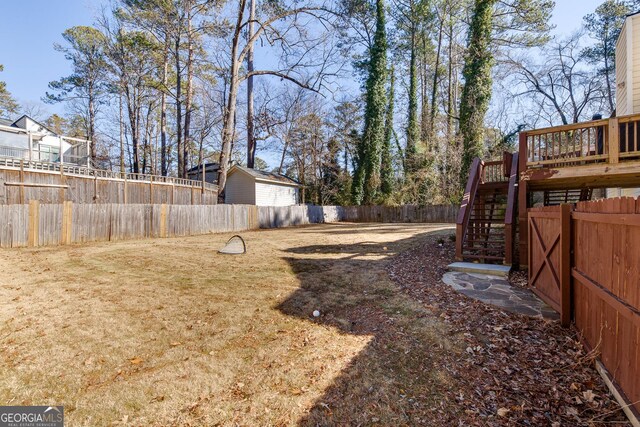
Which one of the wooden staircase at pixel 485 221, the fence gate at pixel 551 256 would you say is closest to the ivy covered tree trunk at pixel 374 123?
the wooden staircase at pixel 485 221

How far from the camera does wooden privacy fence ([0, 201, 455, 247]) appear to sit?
816 centimetres

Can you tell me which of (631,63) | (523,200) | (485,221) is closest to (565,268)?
(523,200)

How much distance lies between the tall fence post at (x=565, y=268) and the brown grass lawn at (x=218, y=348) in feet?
4.37

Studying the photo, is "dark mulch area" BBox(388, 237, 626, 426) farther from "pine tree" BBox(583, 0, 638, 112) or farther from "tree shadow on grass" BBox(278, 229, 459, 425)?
"pine tree" BBox(583, 0, 638, 112)

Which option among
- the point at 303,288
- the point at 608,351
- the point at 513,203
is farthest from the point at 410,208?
the point at 608,351

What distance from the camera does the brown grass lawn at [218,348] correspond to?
2.28 m

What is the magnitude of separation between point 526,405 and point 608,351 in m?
0.81

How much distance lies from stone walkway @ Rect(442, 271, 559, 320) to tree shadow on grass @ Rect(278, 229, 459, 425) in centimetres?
98

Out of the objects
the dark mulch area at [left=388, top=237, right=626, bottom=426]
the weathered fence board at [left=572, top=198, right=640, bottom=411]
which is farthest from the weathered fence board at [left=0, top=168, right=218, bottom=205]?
the weathered fence board at [left=572, top=198, right=640, bottom=411]

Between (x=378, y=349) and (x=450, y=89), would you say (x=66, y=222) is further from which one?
(x=450, y=89)

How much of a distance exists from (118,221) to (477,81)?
61.4 ft

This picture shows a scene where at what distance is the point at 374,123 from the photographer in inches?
843

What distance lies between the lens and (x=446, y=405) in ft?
7.43

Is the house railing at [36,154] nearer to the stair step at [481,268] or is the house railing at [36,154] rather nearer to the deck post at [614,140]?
the stair step at [481,268]
